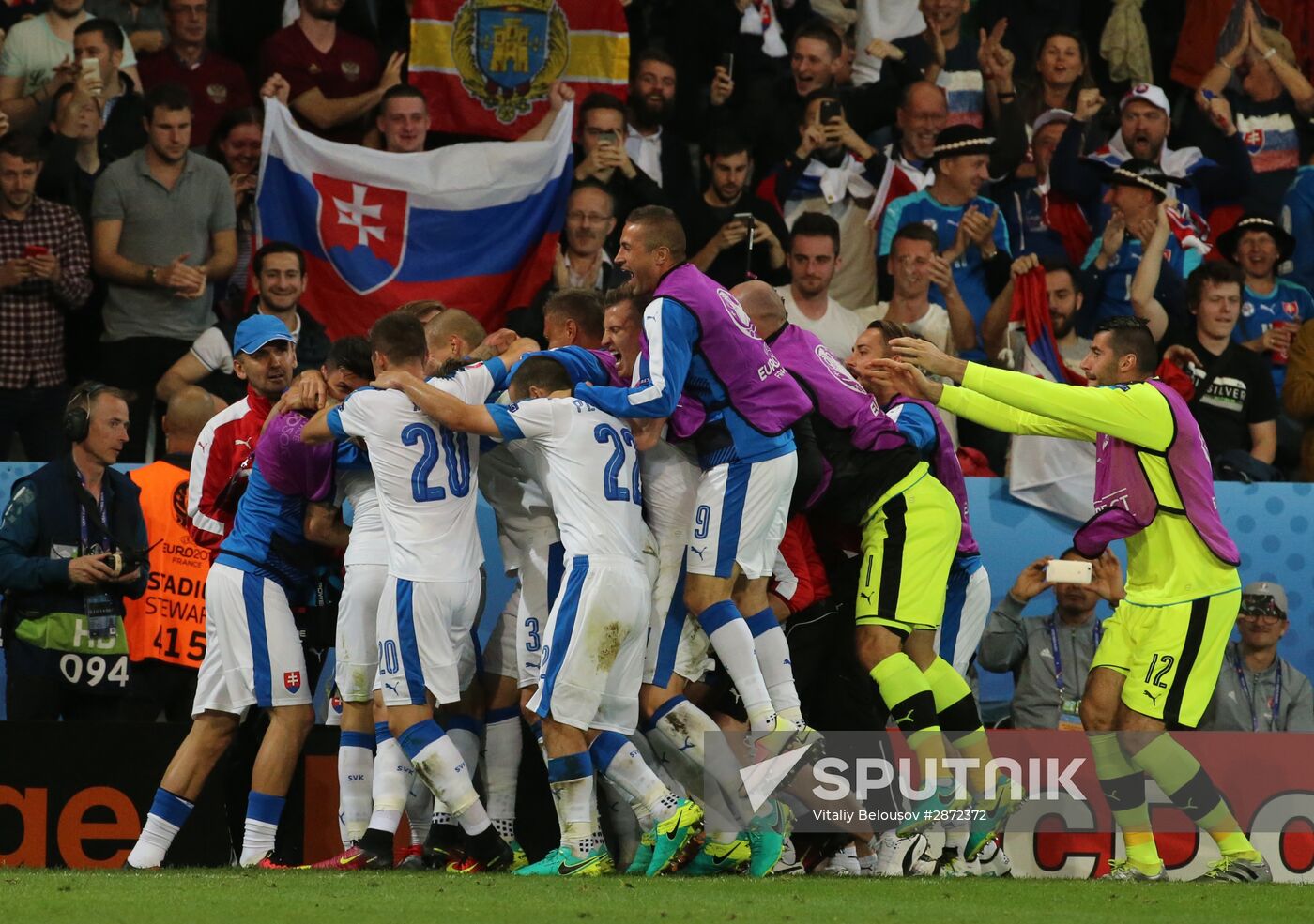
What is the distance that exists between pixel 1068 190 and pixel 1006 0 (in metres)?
2.61

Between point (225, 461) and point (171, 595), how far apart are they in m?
1.25

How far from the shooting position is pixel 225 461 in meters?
9.50

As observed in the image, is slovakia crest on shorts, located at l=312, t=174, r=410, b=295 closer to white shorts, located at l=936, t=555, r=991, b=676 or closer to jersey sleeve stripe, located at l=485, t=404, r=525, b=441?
jersey sleeve stripe, located at l=485, t=404, r=525, b=441

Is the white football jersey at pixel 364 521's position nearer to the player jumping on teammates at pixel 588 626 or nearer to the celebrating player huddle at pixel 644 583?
the celebrating player huddle at pixel 644 583

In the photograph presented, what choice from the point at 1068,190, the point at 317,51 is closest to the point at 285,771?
the point at 317,51

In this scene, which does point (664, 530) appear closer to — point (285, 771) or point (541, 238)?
point (285, 771)

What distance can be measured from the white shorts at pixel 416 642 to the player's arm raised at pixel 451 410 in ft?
2.45

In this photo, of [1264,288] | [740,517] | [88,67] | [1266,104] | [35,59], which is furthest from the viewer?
[1266,104]

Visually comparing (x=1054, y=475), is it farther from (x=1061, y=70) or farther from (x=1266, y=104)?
(x=1266, y=104)

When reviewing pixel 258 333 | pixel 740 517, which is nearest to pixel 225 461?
pixel 258 333

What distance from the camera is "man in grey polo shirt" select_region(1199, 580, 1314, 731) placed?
1052 centimetres

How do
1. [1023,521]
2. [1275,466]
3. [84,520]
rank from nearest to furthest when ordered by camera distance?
[84,520] < [1023,521] < [1275,466]

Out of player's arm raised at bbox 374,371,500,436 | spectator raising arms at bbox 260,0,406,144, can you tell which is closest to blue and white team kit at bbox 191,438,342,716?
player's arm raised at bbox 374,371,500,436

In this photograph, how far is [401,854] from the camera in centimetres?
939
